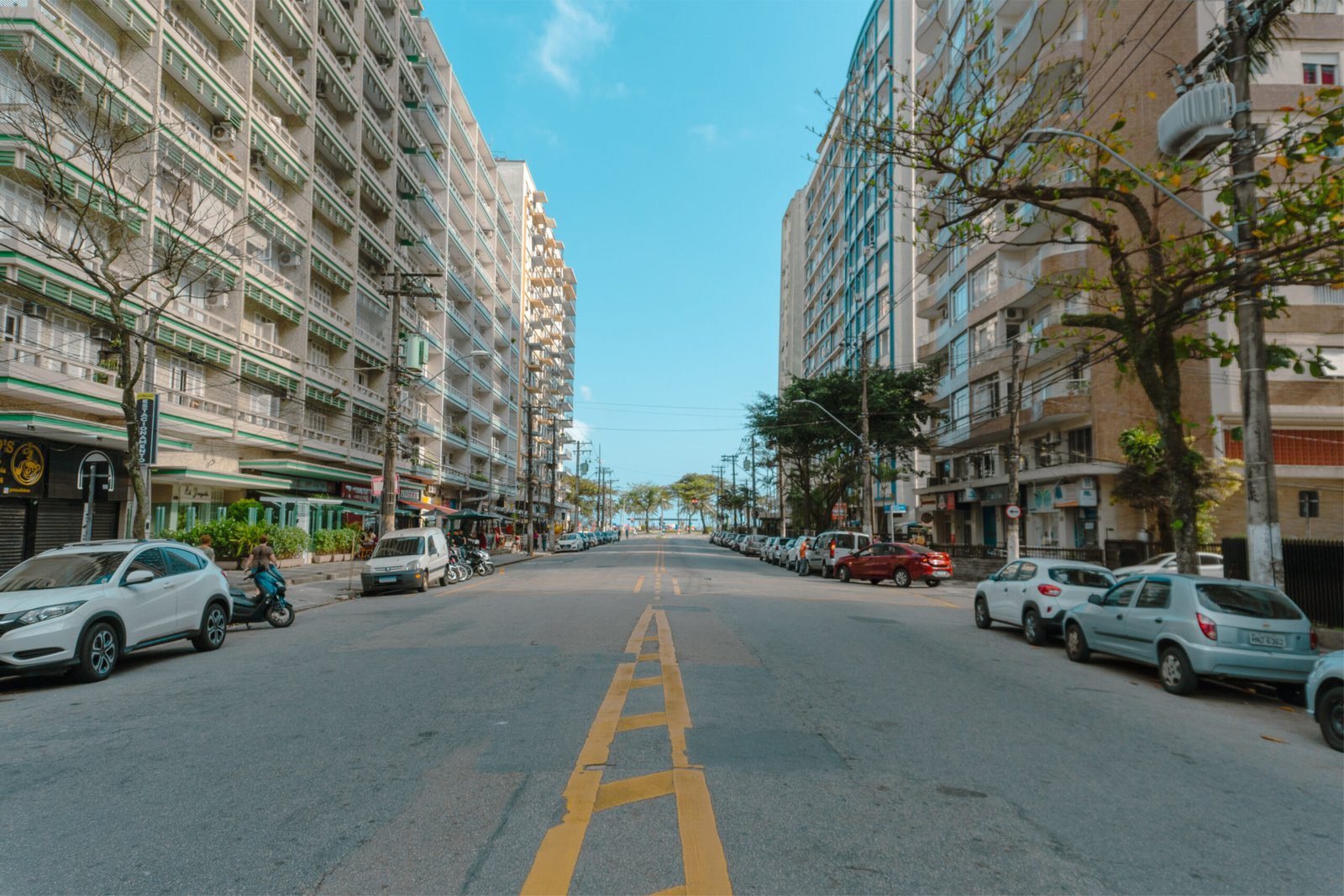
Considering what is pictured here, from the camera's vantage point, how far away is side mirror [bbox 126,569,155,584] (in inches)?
408

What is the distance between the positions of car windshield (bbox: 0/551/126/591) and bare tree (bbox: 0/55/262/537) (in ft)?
17.6

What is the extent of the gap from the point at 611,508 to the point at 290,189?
140 m

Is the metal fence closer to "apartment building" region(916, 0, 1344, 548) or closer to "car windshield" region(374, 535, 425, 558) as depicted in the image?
"apartment building" region(916, 0, 1344, 548)

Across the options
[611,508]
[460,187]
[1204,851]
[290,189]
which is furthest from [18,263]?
[611,508]

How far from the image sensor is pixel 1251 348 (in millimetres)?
12195

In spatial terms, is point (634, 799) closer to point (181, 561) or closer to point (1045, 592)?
point (181, 561)

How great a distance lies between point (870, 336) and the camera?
61.3 meters

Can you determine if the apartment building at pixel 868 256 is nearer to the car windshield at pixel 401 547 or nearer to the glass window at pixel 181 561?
the car windshield at pixel 401 547

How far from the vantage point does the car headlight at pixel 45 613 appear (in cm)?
920

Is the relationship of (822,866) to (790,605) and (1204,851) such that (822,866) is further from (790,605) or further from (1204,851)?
(790,605)

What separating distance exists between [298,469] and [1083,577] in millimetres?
26962

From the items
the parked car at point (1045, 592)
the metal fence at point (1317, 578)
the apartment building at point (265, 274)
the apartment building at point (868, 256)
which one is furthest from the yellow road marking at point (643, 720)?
the apartment building at point (868, 256)

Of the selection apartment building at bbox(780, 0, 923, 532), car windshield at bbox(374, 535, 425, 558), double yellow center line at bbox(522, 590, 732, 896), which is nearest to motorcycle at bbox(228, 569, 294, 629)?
double yellow center line at bbox(522, 590, 732, 896)

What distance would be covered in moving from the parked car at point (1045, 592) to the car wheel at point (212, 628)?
1246 centimetres
